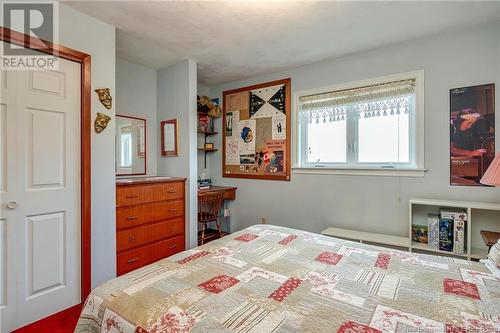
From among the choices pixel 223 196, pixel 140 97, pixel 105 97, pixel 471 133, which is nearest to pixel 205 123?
pixel 140 97

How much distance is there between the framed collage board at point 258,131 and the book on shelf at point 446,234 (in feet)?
5.58

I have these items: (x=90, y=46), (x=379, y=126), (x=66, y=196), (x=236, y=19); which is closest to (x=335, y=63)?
(x=379, y=126)

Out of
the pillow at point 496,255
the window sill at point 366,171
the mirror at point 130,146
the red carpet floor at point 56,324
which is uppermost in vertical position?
the mirror at point 130,146

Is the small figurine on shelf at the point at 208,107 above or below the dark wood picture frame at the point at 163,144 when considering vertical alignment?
above

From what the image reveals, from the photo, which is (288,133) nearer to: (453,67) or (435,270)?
(453,67)

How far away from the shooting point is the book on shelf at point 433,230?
7.70 feet

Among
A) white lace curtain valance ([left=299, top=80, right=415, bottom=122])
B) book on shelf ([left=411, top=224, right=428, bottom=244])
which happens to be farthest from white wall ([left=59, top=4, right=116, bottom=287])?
book on shelf ([left=411, top=224, right=428, bottom=244])

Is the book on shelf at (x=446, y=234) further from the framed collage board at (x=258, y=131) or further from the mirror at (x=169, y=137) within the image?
the mirror at (x=169, y=137)

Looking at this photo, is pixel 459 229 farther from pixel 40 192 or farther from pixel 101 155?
pixel 40 192

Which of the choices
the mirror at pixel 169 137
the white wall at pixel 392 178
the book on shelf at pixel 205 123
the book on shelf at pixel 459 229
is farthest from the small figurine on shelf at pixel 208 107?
the book on shelf at pixel 459 229

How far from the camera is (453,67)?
2.41 meters

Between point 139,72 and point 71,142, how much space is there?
1539 mm

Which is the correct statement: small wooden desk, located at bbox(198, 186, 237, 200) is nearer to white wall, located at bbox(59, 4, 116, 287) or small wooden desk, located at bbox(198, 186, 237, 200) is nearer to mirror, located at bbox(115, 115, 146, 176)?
mirror, located at bbox(115, 115, 146, 176)

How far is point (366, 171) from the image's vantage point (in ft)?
9.32
